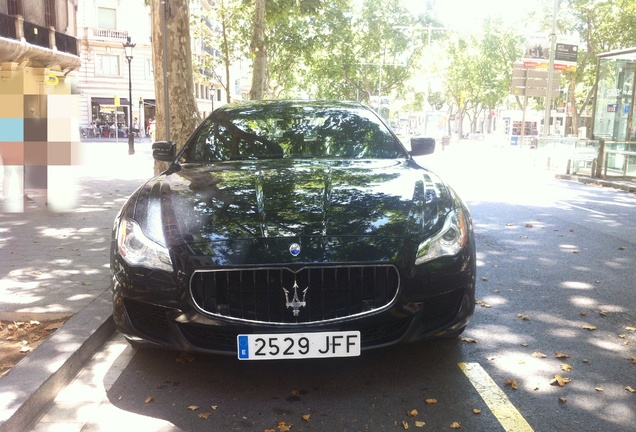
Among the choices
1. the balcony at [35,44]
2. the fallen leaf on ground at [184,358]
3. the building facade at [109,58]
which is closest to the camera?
the fallen leaf on ground at [184,358]

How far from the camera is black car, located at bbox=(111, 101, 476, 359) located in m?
3.23

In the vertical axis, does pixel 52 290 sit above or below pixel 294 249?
below

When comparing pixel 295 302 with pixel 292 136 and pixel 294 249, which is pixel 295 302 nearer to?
pixel 294 249

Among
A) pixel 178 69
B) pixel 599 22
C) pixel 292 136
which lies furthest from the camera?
pixel 599 22

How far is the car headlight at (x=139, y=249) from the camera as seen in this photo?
10.9 ft

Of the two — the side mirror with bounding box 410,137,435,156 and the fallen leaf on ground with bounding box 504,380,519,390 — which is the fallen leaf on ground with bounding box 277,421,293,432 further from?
the side mirror with bounding box 410,137,435,156

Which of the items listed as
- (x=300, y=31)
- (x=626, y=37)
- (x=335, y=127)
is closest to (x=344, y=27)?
(x=300, y=31)

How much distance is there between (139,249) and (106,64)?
5361cm

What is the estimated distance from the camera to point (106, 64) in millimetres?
52906

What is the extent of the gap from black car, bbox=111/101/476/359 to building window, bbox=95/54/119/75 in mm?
52904

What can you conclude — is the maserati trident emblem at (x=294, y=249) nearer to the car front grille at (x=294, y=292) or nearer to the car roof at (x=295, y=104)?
the car front grille at (x=294, y=292)

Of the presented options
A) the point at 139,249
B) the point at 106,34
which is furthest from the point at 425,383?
the point at 106,34

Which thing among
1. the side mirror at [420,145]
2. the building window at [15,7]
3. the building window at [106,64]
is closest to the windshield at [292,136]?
the side mirror at [420,145]

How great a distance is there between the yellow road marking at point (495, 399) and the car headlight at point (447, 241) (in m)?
0.74
